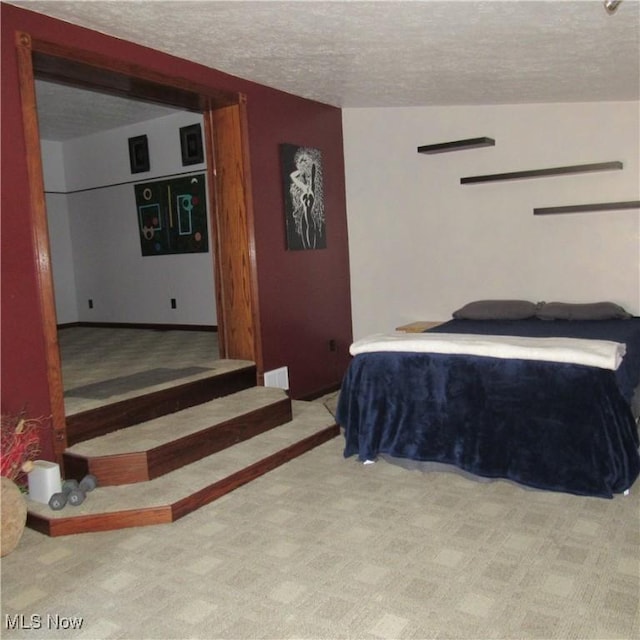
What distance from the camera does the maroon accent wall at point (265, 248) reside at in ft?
A: 10.2

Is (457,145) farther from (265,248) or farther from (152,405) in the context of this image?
(152,405)

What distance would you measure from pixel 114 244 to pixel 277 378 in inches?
152

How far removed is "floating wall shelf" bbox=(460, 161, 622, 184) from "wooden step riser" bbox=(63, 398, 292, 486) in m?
2.71

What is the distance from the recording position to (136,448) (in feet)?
10.7

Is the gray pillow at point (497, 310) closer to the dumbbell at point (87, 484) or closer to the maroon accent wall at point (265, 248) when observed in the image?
the maroon accent wall at point (265, 248)

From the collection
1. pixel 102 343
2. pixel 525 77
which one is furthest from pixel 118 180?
pixel 525 77

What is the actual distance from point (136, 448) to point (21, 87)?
1.87 m

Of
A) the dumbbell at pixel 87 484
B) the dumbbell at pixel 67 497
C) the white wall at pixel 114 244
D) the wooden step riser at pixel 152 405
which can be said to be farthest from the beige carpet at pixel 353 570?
the white wall at pixel 114 244

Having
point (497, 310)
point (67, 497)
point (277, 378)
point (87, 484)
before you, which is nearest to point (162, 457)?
point (87, 484)

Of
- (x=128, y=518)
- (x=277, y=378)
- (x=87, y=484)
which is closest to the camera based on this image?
(x=128, y=518)

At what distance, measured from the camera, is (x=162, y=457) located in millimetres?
3297

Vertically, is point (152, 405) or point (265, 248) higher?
point (265, 248)

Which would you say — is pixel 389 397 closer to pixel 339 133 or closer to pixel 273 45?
pixel 273 45

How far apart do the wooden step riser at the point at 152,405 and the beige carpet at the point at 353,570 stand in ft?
2.30
